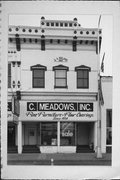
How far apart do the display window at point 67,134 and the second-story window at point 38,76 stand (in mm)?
458

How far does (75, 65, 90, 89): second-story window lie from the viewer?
2.21 metres

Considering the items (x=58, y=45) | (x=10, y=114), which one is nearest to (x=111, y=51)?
(x=58, y=45)

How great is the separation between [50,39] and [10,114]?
850 millimetres

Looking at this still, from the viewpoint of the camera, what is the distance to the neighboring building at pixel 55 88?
2.17 metres

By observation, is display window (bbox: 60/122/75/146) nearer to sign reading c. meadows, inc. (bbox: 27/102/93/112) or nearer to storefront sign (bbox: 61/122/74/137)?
storefront sign (bbox: 61/122/74/137)

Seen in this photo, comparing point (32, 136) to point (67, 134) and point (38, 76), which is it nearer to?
point (67, 134)

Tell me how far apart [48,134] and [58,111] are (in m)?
0.26

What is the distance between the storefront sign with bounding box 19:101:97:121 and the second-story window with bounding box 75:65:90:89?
0.62ft

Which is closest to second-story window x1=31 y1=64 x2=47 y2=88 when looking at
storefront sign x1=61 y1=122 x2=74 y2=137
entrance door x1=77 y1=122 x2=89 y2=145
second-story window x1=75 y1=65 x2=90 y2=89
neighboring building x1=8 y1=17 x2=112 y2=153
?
neighboring building x1=8 y1=17 x2=112 y2=153

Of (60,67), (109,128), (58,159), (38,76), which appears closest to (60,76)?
(60,67)

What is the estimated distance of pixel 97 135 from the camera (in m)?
2.21

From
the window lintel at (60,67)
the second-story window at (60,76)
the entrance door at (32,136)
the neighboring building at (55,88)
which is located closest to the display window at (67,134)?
the neighboring building at (55,88)

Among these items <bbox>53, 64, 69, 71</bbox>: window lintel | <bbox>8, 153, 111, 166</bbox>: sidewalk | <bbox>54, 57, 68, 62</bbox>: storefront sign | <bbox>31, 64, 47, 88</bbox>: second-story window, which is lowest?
<bbox>8, 153, 111, 166</bbox>: sidewalk

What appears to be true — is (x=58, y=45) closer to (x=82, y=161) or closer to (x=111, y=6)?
(x=111, y=6)
